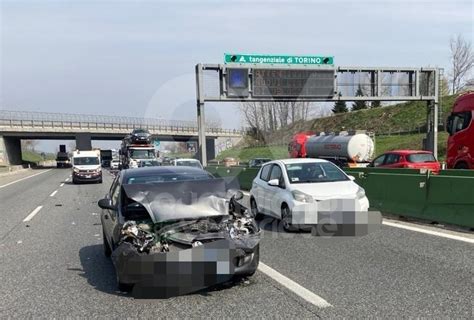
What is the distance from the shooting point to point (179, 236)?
18.1ft

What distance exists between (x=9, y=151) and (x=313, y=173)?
68.7 meters

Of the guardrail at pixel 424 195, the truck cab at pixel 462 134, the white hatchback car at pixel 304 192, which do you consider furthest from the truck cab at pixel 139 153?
the white hatchback car at pixel 304 192

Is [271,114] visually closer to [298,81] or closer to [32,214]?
[298,81]

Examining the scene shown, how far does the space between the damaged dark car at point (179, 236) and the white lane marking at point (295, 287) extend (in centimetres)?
42

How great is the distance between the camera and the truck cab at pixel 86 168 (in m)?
30.3

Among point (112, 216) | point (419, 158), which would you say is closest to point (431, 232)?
point (112, 216)

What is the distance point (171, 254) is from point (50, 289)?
6.16 feet

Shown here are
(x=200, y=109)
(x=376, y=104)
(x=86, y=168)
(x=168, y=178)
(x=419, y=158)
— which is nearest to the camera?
(x=168, y=178)

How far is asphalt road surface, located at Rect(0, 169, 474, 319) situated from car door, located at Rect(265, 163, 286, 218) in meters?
0.98

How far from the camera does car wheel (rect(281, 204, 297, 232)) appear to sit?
9669 mm

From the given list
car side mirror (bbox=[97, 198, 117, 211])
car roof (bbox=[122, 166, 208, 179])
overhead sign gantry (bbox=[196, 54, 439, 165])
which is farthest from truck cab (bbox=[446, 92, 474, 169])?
car side mirror (bbox=[97, 198, 117, 211])

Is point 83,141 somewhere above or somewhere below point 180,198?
below

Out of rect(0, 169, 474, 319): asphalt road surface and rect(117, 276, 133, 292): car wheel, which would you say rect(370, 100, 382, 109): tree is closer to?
rect(0, 169, 474, 319): asphalt road surface

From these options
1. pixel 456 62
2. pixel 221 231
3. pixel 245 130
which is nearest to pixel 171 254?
pixel 221 231
